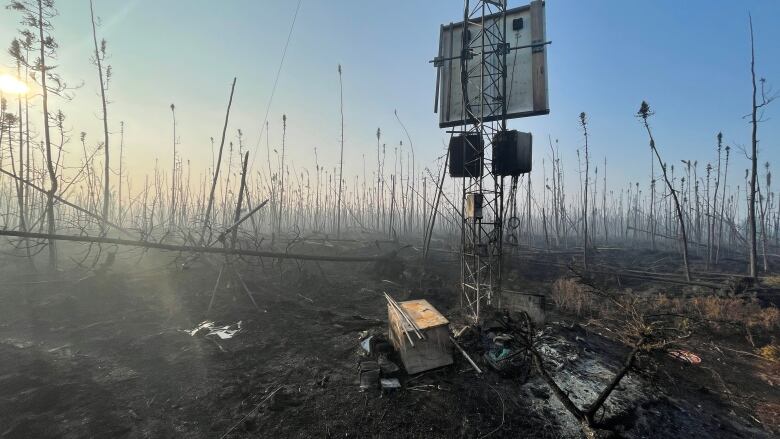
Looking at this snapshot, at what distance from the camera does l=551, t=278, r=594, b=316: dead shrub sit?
36.1ft

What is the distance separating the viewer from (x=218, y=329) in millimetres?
8914

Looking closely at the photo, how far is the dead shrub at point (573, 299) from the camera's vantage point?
11.0 m

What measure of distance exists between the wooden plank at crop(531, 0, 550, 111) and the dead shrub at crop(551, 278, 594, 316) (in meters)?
6.48

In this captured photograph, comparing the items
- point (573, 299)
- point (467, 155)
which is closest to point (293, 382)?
point (467, 155)

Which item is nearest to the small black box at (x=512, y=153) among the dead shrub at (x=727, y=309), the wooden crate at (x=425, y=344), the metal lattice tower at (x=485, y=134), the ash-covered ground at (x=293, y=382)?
the metal lattice tower at (x=485, y=134)

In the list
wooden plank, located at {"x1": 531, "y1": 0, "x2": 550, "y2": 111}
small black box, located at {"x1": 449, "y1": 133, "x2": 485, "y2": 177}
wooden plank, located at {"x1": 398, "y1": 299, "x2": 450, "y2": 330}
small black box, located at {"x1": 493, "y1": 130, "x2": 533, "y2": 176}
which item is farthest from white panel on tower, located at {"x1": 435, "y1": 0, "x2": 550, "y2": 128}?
wooden plank, located at {"x1": 398, "y1": 299, "x2": 450, "y2": 330}

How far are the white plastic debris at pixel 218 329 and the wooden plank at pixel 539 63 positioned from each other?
12056mm

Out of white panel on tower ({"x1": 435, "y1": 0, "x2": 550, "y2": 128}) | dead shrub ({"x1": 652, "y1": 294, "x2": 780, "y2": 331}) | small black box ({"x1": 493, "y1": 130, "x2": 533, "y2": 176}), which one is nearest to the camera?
dead shrub ({"x1": 652, "y1": 294, "x2": 780, "y2": 331})

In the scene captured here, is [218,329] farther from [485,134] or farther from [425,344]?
[485,134]

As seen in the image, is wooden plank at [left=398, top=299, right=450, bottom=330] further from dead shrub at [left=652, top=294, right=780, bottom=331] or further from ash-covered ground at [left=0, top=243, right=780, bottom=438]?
dead shrub at [left=652, top=294, right=780, bottom=331]

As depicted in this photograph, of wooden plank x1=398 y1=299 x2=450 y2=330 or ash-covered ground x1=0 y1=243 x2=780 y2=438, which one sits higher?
wooden plank x1=398 y1=299 x2=450 y2=330

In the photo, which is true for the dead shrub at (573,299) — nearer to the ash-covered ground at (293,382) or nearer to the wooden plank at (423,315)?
the ash-covered ground at (293,382)

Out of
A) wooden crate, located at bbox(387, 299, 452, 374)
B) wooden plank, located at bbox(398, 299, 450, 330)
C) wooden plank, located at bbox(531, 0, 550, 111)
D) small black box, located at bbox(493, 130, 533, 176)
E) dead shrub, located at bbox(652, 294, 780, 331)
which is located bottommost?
dead shrub, located at bbox(652, 294, 780, 331)

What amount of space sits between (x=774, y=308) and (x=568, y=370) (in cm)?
962
